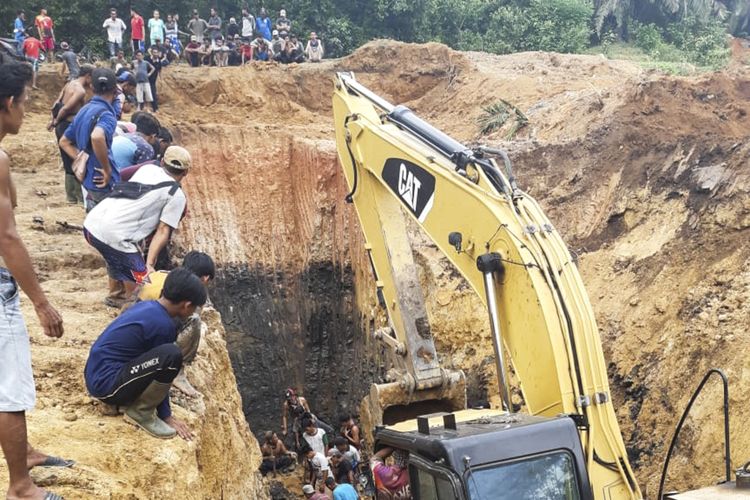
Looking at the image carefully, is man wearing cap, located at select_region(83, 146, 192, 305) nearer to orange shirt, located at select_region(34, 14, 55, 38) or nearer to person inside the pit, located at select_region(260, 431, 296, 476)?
person inside the pit, located at select_region(260, 431, 296, 476)

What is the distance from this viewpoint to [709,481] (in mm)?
7062

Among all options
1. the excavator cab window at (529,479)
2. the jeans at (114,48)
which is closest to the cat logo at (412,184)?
the excavator cab window at (529,479)

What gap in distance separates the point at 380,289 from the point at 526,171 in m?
5.93

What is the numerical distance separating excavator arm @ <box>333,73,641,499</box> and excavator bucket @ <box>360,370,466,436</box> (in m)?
0.02

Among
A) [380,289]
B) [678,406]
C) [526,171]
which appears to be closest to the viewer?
[380,289]

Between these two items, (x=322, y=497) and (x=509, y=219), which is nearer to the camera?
(x=509, y=219)

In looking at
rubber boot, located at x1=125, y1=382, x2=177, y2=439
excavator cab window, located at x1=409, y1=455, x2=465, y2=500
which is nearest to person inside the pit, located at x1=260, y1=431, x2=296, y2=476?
rubber boot, located at x1=125, y1=382, x2=177, y2=439

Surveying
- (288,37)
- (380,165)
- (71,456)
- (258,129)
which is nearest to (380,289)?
(380,165)

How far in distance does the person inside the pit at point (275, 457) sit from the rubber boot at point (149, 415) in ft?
21.3

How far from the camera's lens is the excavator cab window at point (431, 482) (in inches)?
139

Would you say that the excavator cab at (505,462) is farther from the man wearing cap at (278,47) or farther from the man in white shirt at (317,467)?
the man wearing cap at (278,47)

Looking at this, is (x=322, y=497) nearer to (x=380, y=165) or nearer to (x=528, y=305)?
(x=380, y=165)

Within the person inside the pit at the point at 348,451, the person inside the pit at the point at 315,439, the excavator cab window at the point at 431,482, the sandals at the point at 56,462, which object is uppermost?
the excavator cab window at the point at 431,482

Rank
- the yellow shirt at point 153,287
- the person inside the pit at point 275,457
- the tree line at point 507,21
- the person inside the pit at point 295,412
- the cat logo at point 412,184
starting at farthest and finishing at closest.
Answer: the tree line at point 507,21 < the person inside the pit at point 295,412 < the person inside the pit at point 275,457 < the cat logo at point 412,184 < the yellow shirt at point 153,287
